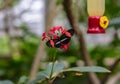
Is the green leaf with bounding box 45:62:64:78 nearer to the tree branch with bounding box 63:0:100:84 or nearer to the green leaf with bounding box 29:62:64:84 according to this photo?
the green leaf with bounding box 29:62:64:84

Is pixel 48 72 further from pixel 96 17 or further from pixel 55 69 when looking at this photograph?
pixel 96 17

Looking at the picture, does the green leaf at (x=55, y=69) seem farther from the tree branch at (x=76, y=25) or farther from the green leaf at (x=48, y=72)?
the tree branch at (x=76, y=25)

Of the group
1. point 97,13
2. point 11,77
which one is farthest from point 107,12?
point 97,13

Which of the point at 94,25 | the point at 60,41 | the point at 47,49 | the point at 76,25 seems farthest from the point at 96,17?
the point at 47,49

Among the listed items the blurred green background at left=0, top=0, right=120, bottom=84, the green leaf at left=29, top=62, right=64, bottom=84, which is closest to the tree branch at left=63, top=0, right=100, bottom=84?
the blurred green background at left=0, top=0, right=120, bottom=84

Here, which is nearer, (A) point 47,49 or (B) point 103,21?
(B) point 103,21

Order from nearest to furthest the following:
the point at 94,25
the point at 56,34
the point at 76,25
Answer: the point at 56,34, the point at 94,25, the point at 76,25

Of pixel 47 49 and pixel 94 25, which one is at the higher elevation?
pixel 94 25

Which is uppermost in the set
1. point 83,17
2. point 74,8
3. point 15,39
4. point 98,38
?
point 74,8

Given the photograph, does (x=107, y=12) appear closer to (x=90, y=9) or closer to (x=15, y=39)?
(x=15, y=39)
